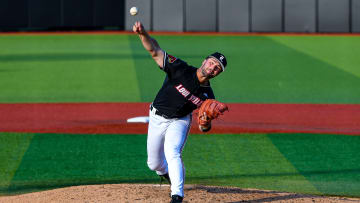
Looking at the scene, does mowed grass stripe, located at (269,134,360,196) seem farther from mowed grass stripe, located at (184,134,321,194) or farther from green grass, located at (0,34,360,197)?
mowed grass stripe, located at (184,134,321,194)

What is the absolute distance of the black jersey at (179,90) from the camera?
26.5 ft

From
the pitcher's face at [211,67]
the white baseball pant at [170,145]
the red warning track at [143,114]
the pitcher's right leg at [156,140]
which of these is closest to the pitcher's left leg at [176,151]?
the white baseball pant at [170,145]

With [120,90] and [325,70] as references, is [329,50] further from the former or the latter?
[120,90]

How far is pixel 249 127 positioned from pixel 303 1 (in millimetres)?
21580

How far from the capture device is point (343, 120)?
15430 millimetres

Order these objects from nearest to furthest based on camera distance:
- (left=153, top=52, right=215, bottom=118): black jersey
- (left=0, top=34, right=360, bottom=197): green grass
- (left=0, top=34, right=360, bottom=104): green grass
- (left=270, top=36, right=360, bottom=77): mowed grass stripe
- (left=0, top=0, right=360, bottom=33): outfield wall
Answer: (left=153, top=52, right=215, bottom=118): black jersey → (left=0, top=34, right=360, bottom=197): green grass → (left=0, top=34, right=360, bottom=104): green grass → (left=270, top=36, right=360, bottom=77): mowed grass stripe → (left=0, top=0, right=360, bottom=33): outfield wall

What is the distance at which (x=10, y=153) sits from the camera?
12.1m

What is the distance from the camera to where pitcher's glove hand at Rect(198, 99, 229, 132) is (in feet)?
26.2

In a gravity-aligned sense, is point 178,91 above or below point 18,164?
above

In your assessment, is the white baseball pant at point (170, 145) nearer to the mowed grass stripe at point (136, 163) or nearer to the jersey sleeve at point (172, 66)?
the jersey sleeve at point (172, 66)

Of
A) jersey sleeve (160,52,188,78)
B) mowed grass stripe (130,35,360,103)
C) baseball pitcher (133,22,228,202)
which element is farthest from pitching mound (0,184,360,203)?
mowed grass stripe (130,35,360,103)

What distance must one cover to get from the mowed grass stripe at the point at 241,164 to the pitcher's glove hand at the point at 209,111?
7.32 ft

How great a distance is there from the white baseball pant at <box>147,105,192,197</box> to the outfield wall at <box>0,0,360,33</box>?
86.5 ft

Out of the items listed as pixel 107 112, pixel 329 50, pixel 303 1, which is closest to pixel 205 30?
pixel 303 1
